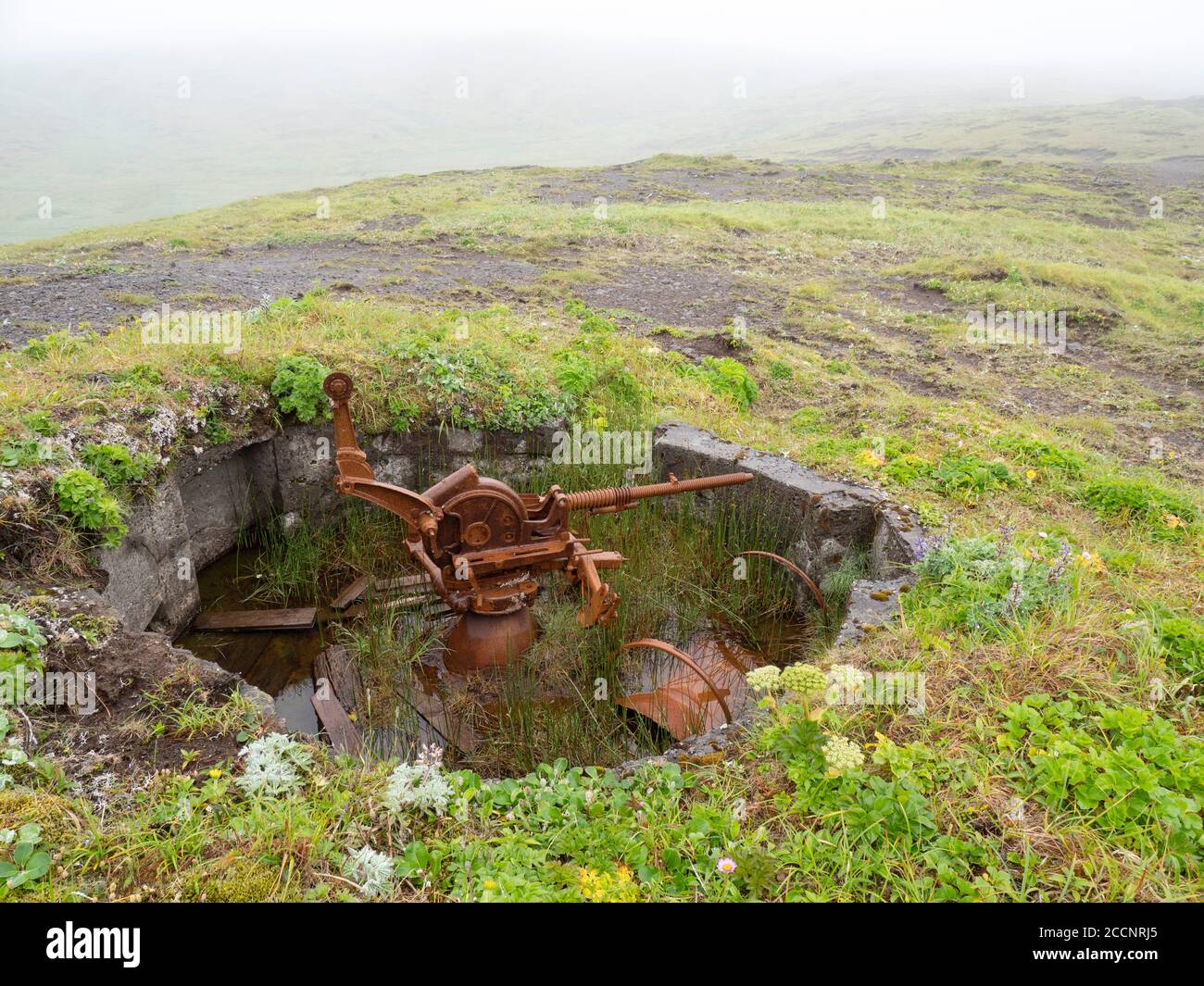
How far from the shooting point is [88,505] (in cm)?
427

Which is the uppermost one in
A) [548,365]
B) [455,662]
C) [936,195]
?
[936,195]

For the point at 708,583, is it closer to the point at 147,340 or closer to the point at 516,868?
the point at 516,868

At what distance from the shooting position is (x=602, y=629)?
4.73 m

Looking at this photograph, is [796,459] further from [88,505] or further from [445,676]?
[88,505]

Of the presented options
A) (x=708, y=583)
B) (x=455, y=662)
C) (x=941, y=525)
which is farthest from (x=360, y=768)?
(x=941, y=525)

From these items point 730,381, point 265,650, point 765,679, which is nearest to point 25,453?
point 265,650

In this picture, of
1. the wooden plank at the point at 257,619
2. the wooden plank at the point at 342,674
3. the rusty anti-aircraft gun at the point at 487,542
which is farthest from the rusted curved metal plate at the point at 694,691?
the wooden plank at the point at 257,619

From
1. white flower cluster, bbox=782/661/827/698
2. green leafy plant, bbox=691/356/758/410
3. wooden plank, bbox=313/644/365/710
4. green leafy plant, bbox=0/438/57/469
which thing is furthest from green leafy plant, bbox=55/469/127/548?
green leafy plant, bbox=691/356/758/410

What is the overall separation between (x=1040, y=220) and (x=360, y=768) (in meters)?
26.5

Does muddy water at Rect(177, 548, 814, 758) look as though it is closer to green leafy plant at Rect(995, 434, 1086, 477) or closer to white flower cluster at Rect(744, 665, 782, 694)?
white flower cluster at Rect(744, 665, 782, 694)

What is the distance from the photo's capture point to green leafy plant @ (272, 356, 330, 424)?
19.4ft

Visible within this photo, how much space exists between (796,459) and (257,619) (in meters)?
4.39

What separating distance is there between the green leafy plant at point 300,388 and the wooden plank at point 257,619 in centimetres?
158

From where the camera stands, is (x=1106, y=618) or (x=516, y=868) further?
(x=1106, y=618)
